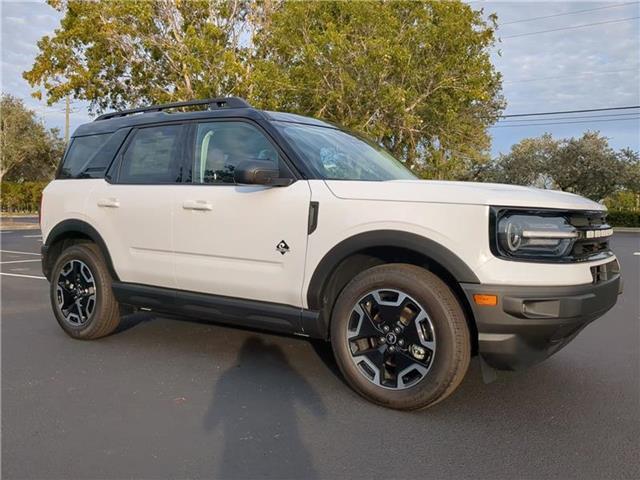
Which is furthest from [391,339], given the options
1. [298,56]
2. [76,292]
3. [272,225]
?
[298,56]

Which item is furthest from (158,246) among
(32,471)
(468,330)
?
(468,330)

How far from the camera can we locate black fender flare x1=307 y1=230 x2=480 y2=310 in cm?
320

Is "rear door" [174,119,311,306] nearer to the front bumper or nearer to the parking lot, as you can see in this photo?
the parking lot

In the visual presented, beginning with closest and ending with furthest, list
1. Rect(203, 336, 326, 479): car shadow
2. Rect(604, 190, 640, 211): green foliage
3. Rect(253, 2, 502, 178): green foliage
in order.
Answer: Rect(203, 336, 326, 479): car shadow < Rect(253, 2, 502, 178): green foliage < Rect(604, 190, 640, 211): green foliage

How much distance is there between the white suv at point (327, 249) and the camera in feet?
10.3

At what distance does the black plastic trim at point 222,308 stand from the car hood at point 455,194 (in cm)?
86

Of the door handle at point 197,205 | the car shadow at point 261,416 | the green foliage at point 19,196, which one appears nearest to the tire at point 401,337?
the car shadow at point 261,416

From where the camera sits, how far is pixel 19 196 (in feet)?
120

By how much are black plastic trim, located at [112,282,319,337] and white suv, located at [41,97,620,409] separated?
12 mm

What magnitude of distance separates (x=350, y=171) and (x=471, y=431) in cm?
192

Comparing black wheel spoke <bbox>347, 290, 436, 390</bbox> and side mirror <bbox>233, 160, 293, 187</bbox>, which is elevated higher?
side mirror <bbox>233, 160, 293, 187</bbox>

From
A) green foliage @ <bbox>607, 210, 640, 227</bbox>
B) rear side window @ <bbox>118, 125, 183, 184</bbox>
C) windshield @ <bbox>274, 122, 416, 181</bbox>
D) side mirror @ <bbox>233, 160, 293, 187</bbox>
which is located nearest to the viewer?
side mirror @ <bbox>233, 160, 293, 187</bbox>

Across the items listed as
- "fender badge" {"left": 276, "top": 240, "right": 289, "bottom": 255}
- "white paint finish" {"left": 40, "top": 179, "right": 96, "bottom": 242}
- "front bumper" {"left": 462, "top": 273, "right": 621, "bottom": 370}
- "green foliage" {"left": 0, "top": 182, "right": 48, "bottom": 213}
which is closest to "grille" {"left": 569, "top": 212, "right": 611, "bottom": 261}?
"front bumper" {"left": 462, "top": 273, "right": 621, "bottom": 370}

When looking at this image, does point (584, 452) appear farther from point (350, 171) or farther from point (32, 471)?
point (32, 471)
